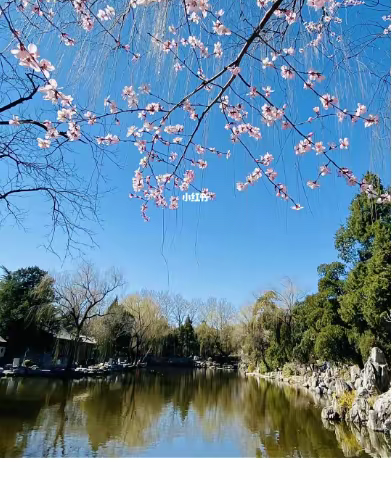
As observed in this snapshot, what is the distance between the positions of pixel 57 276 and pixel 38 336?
8.21 feet

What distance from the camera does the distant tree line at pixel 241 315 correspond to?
19.5ft

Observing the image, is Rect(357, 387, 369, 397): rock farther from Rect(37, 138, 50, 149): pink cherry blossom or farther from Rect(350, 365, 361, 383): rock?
Rect(37, 138, 50, 149): pink cherry blossom

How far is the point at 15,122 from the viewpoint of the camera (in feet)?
4.56

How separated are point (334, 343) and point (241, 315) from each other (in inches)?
290

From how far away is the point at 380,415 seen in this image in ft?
13.3

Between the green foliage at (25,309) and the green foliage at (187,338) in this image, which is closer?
the green foliage at (25,309)

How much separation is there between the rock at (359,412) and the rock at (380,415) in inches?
11.1

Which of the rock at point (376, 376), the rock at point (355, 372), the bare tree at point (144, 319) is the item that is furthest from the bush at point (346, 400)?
the bare tree at point (144, 319)

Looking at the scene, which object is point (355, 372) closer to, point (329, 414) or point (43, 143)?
point (329, 414)

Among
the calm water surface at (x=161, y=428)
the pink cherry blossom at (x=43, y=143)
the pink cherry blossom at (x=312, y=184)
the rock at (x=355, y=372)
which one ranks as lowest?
the calm water surface at (x=161, y=428)

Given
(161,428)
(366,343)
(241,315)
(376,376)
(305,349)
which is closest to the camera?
(161,428)

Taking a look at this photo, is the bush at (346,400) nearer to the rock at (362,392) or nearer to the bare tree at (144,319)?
the rock at (362,392)

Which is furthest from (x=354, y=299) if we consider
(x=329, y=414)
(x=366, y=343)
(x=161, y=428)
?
(x=161, y=428)
